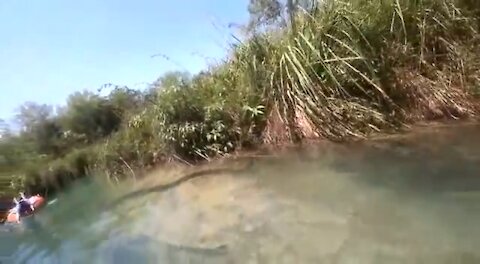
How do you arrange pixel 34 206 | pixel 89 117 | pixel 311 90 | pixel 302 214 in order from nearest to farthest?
pixel 302 214 → pixel 34 206 → pixel 89 117 → pixel 311 90

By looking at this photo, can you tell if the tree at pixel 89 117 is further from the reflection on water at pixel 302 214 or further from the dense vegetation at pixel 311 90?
the reflection on water at pixel 302 214

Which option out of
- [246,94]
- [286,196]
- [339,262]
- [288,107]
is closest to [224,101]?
[246,94]

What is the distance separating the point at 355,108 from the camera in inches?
142

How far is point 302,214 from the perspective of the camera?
106 inches

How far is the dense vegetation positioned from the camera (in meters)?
3.55

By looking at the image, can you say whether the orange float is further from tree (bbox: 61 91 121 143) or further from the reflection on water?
tree (bbox: 61 91 121 143)

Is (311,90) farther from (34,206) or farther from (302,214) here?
(34,206)

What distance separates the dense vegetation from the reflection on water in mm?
267

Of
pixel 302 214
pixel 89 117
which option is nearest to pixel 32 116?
pixel 89 117

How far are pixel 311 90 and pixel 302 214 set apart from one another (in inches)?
48.5

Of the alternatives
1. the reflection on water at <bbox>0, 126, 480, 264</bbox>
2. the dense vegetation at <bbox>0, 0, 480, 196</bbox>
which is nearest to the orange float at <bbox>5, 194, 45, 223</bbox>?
the reflection on water at <bbox>0, 126, 480, 264</bbox>

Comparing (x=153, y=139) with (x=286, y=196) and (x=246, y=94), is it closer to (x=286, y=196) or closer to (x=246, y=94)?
(x=246, y=94)

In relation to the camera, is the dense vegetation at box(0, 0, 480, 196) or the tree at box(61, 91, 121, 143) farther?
the dense vegetation at box(0, 0, 480, 196)

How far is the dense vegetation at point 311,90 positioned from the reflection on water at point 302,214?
0.27 metres
